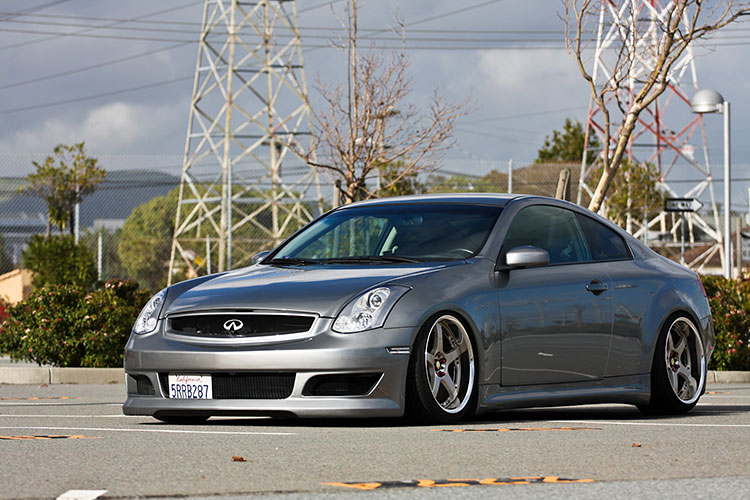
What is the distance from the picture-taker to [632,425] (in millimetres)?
8266

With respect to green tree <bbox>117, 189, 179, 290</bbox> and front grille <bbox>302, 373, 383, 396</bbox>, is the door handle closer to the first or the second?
front grille <bbox>302, 373, 383, 396</bbox>

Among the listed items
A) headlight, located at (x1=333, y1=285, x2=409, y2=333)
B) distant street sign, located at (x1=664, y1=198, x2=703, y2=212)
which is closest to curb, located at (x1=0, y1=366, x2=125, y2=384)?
headlight, located at (x1=333, y1=285, x2=409, y2=333)

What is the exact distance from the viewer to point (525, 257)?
848 centimetres

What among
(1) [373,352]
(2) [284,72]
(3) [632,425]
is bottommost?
(3) [632,425]

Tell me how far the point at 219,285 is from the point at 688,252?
2093 inches

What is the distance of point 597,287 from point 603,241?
663 mm

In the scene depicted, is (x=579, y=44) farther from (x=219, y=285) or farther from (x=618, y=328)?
(x=219, y=285)

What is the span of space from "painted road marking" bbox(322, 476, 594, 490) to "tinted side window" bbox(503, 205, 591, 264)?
11.4 ft

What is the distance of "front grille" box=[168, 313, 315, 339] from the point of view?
7.82m

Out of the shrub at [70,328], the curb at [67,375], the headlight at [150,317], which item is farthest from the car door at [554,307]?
the shrub at [70,328]

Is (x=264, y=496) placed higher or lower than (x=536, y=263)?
lower

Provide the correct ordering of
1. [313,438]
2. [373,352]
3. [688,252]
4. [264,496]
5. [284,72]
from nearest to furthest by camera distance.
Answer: [264,496] < [313,438] < [373,352] < [284,72] < [688,252]

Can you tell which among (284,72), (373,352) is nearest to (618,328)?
(373,352)

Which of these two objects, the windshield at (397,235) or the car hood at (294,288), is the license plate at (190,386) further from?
the windshield at (397,235)
